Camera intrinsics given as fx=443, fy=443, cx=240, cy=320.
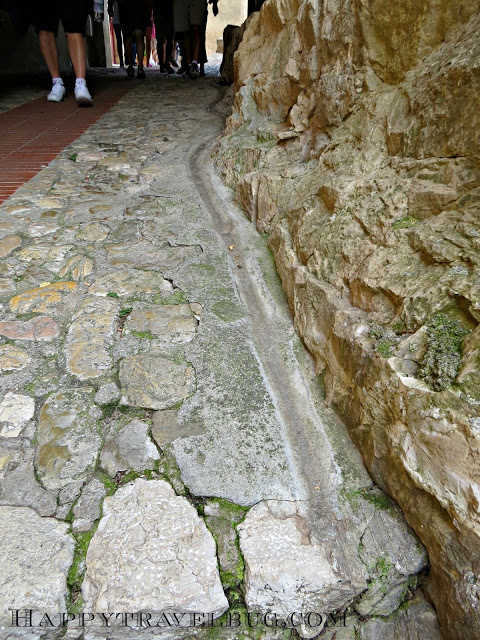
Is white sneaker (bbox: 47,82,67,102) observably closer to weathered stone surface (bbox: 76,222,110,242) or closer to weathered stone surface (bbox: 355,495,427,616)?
weathered stone surface (bbox: 76,222,110,242)

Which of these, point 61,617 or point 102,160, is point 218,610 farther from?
point 102,160

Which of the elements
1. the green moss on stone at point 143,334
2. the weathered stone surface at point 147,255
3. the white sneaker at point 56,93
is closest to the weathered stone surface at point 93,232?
the weathered stone surface at point 147,255

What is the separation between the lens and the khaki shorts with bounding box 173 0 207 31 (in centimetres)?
628

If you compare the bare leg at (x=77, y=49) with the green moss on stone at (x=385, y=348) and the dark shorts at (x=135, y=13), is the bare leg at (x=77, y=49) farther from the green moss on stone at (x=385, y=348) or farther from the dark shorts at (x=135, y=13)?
the green moss on stone at (x=385, y=348)

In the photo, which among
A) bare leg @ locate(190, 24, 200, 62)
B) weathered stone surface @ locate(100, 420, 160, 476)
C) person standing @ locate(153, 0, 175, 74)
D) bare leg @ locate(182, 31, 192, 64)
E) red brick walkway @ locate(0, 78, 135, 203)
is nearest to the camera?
weathered stone surface @ locate(100, 420, 160, 476)

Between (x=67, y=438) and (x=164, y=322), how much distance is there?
2.04 feet

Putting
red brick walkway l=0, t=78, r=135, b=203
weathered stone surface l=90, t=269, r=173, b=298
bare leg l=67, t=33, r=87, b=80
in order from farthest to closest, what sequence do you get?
bare leg l=67, t=33, r=87, b=80 → red brick walkway l=0, t=78, r=135, b=203 → weathered stone surface l=90, t=269, r=173, b=298

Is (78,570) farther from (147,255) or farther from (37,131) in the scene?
(37,131)

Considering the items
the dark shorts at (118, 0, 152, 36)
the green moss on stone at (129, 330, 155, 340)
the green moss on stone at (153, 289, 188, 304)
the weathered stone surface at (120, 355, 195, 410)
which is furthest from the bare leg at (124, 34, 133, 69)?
the weathered stone surface at (120, 355, 195, 410)

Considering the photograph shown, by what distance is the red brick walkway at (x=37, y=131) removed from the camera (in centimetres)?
319

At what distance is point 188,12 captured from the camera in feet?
20.9

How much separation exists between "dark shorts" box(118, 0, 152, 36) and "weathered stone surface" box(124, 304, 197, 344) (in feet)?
22.1

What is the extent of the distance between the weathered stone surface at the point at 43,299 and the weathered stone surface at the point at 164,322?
0.35 m

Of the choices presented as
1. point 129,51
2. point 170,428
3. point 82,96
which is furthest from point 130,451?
point 129,51
